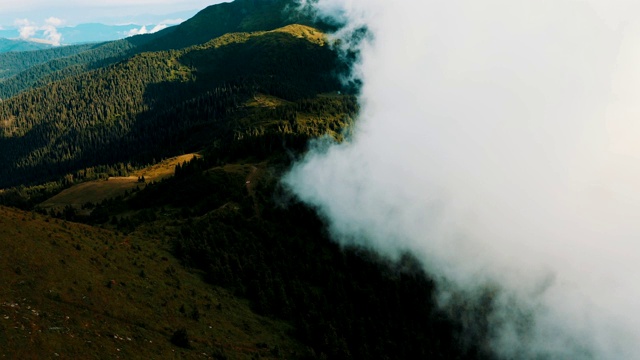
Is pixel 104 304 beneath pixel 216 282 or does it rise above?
beneath

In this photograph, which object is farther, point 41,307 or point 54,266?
point 54,266

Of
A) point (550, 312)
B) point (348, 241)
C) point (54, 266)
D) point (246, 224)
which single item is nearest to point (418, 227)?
point (348, 241)

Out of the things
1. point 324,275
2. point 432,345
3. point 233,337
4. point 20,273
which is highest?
point 432,345

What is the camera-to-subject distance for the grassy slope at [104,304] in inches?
1713

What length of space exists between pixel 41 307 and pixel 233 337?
31660mm

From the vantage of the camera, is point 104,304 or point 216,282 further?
point 216,282

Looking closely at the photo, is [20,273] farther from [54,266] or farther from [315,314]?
[315,314]

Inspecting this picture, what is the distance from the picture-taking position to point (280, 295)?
4077 inches

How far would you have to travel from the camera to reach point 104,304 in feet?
183

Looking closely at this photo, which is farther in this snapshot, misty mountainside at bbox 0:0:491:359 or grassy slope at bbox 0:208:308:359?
misty mountainside at bbox 0:0:491:359

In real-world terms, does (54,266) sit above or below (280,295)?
below

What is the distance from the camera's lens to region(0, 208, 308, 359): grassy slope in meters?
43.5

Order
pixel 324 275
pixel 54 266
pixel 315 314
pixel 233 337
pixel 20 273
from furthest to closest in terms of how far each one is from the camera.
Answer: pixel 324 275
pixel 315 314
pixel 233 337
pixel 54 266
pixel 20 273

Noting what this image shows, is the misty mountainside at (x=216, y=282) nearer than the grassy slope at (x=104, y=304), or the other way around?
the grassy slope at (x=104, y=304)
